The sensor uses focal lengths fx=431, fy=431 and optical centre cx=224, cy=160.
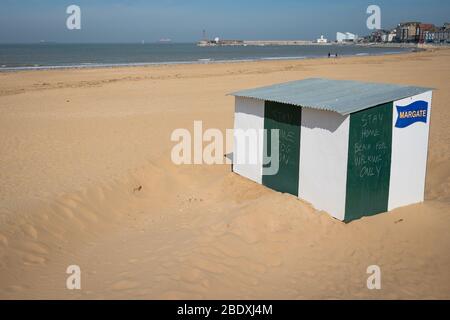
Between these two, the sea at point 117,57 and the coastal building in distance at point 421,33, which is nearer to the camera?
the sea at point 117,57

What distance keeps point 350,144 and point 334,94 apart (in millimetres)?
1498

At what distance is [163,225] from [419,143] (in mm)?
4743

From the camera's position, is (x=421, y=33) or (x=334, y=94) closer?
(x=334, y=94)

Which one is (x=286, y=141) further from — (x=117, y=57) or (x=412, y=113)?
(x=117, y=57)

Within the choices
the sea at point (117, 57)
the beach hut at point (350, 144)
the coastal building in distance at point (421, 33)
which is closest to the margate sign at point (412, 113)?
the beach hut at point (350, 144)

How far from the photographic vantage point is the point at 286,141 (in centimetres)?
805

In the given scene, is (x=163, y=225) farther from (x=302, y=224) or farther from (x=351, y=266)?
Result: (x=351, y=266)

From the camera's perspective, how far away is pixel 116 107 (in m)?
19.2

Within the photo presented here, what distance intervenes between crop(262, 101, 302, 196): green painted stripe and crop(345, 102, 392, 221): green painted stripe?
47.4 inches

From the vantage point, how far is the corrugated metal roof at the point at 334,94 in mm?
6881

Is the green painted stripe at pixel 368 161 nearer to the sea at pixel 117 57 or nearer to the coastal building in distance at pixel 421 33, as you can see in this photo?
the sea at pixel 117 57

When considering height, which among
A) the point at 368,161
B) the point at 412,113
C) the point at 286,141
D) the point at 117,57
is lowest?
the point at 368,161

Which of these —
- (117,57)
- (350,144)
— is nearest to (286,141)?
(350,144)
